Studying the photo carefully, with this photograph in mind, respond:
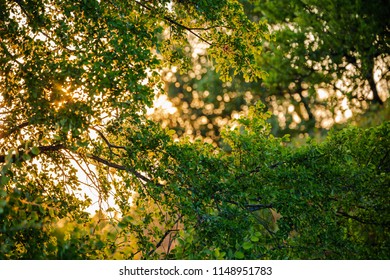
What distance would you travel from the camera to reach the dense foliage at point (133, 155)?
6773 millimetres

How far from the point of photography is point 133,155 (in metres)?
7.78

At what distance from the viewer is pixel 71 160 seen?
29.4ft

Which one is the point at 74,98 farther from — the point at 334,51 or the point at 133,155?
the point at 334,51

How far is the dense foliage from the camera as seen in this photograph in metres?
6.77

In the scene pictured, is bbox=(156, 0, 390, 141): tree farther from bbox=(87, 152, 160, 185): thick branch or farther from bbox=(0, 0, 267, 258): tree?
bbox=(87, 152, 160, 185): thick branch

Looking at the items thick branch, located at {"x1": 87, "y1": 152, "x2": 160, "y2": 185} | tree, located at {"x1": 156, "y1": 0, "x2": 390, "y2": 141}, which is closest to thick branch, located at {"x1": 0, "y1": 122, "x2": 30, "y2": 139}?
thick branch, located at {"x1": 87, "y1": 152, "x2": 160, "y2": 185}

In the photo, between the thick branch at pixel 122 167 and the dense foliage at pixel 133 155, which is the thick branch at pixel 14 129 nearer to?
the dense foliage at pixel 133 155

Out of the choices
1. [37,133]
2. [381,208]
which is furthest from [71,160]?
[381,208]

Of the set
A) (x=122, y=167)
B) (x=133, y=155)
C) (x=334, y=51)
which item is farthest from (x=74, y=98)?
(x=334, y=51)

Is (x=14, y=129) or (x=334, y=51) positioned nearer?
(x=14, y=129)

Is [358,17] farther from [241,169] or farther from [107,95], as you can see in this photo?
[107,95]

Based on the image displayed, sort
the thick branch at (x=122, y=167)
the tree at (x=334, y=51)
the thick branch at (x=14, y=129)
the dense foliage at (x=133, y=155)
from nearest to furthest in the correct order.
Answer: the dense foliage at (x=133, y=155) → the thick branch at (x=14, y=129) → the thick branch at (x=122, y=167) → the tree at (x=334, y=51)

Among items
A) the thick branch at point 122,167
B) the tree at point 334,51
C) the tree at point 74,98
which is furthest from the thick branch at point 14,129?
the tree at point 334,51
